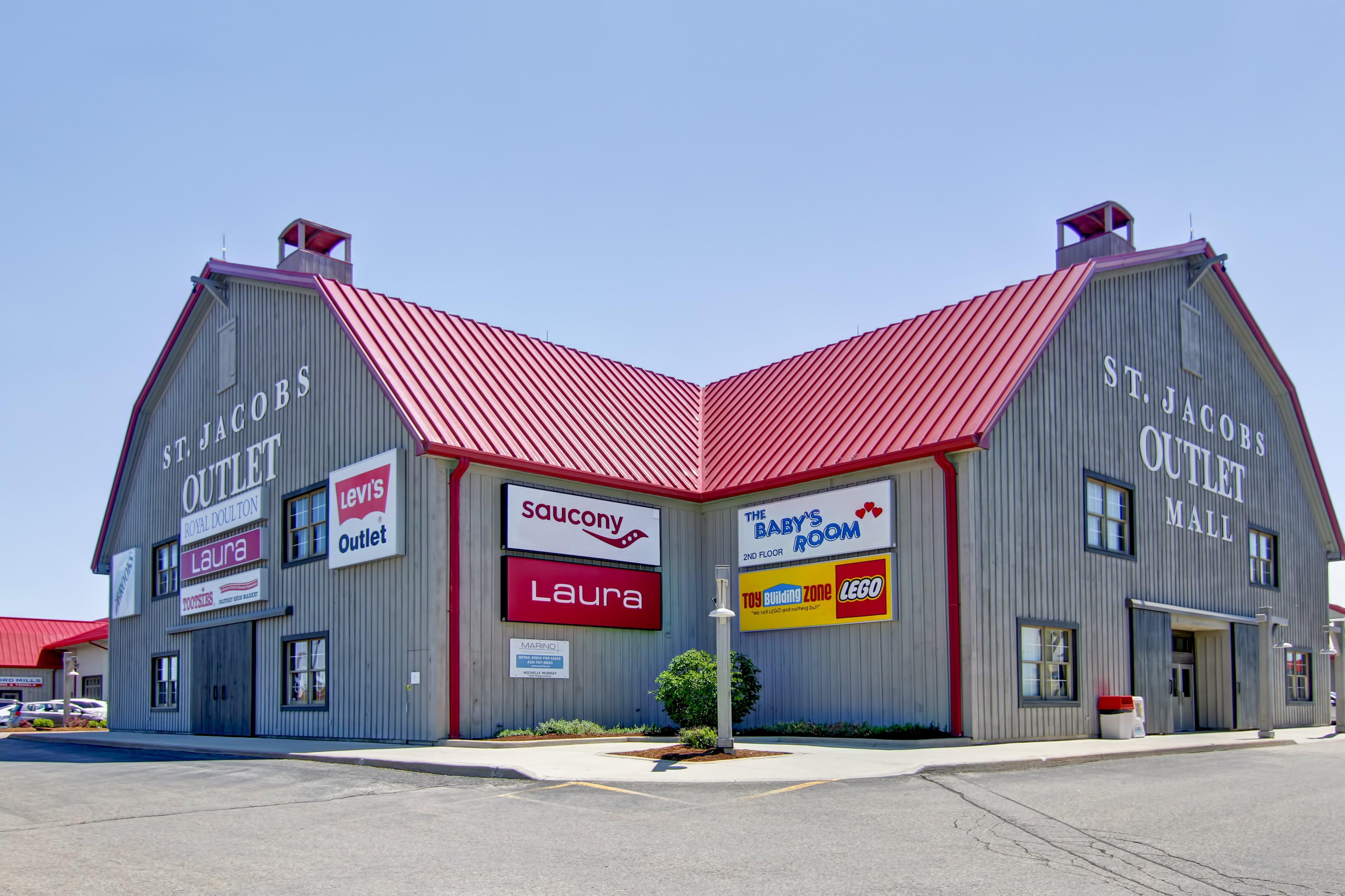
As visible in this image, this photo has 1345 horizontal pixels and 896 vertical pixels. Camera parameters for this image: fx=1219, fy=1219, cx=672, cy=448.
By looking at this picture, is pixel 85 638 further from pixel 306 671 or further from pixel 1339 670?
pixel 1339 670

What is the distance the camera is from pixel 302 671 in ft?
78.8

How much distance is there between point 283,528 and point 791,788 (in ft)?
50.8

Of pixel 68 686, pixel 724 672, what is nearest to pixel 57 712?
pixel 68 686

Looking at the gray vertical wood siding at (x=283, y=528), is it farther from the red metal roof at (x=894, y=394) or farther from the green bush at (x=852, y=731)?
the red metal roof at (x=894, y=394)

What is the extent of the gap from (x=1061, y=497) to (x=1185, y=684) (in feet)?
25.9

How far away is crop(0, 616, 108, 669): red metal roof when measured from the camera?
53.5m

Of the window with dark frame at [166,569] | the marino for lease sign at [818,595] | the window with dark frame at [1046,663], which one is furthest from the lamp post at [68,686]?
the window with dark frame at [1046,663]

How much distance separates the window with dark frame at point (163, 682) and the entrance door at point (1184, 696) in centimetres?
2268

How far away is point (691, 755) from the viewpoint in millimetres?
16000

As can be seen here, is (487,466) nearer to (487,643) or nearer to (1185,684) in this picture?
(487,643)

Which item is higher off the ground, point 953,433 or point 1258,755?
point 953,433

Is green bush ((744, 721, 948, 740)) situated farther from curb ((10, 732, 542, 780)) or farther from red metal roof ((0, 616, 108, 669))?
red metal roof ((0, 616, 108, 669))

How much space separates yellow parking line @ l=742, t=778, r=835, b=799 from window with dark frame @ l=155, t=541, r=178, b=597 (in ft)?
69.1

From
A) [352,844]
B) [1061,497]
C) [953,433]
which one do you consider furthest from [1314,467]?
[352,844]
